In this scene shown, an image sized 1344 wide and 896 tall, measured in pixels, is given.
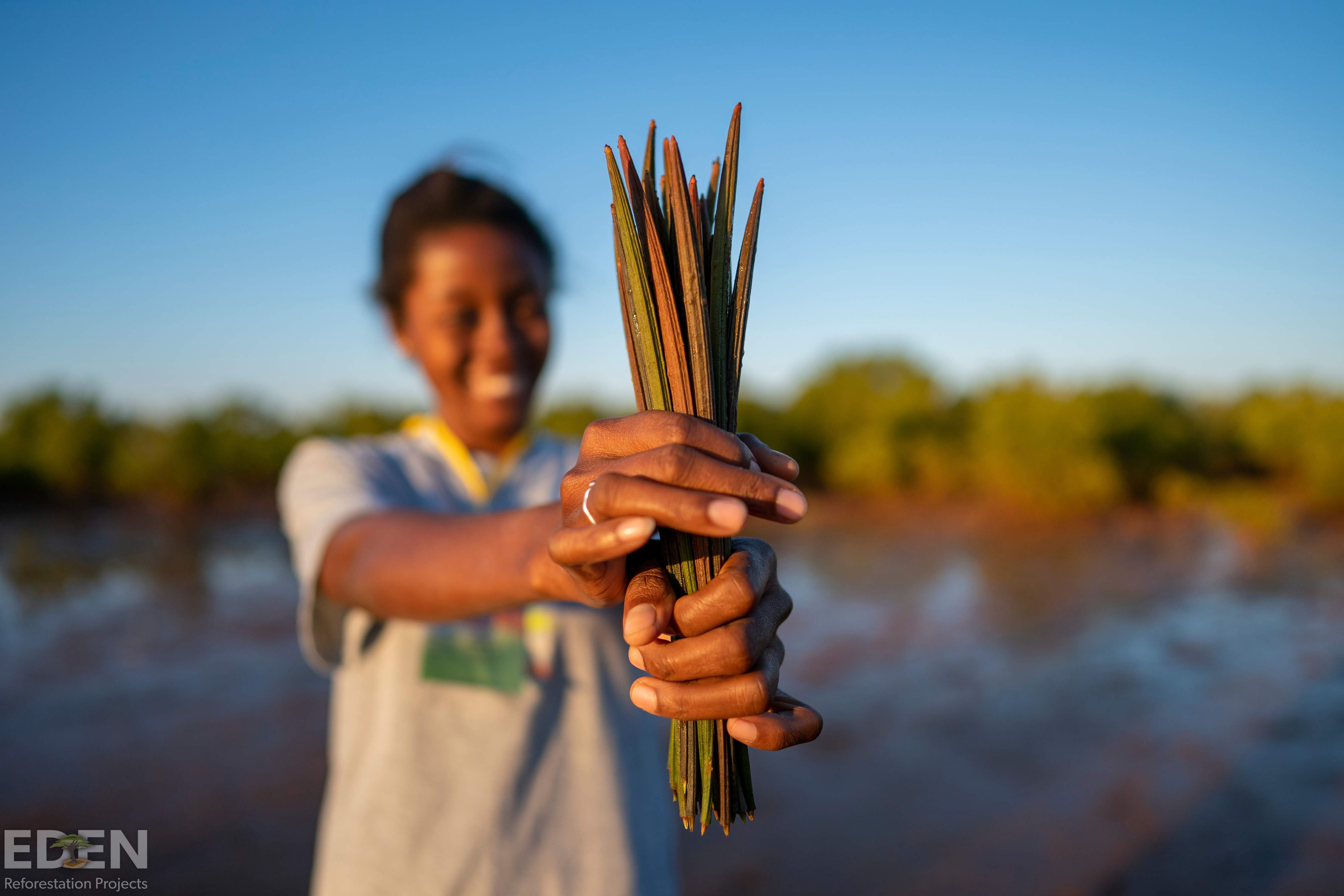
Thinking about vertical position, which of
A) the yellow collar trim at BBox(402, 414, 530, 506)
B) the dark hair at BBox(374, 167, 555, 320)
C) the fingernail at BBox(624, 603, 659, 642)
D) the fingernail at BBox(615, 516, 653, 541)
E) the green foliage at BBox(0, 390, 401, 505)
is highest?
the green foliage at BBox(0, 390, 401, 505)

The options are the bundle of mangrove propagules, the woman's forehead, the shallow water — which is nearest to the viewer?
the bundle of mangrove propagules

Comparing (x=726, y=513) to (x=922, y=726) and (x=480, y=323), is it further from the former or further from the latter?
(x=922, y=726)

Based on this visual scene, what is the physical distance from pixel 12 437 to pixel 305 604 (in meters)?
12.0

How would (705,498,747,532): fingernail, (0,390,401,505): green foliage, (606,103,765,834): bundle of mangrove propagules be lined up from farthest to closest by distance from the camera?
(0,390,401,505): green foliage < (606,103,765,834): bundle of mangrove propagules < (705,498,747,532): fingernail

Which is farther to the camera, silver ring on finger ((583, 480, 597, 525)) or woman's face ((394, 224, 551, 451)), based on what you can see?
woman's face ((394, 224, 551, 451))

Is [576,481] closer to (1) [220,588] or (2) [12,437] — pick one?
(1) [220,588]

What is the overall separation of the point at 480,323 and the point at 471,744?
1.03 metres

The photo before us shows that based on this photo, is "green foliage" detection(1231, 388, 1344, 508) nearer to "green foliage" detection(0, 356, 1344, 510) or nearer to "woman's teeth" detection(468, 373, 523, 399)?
"green foliage" detection(0, 356, 1344, 510)

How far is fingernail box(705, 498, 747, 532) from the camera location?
2.41 feet

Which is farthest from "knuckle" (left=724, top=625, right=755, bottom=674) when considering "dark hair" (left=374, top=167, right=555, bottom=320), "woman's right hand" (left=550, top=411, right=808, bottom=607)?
"dark hair" (left=374, top=167, right=555, bottom=320)

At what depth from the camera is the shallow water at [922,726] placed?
10.2ft

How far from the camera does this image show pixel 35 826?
127 inches

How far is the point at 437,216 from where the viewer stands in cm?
184

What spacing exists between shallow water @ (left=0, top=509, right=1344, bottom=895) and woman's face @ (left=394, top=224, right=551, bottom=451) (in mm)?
2399
